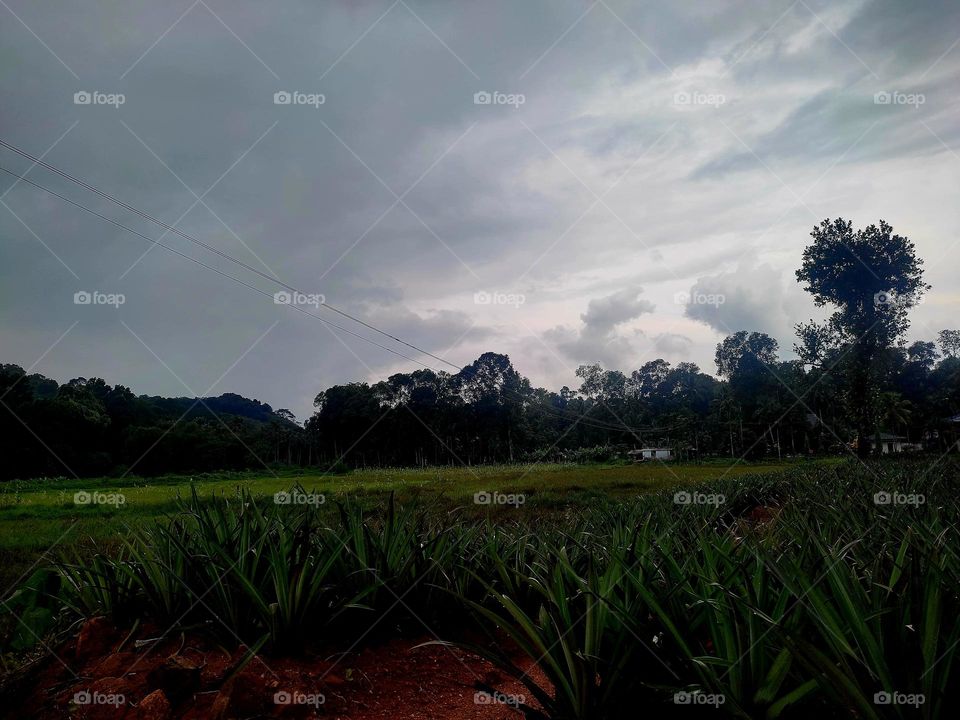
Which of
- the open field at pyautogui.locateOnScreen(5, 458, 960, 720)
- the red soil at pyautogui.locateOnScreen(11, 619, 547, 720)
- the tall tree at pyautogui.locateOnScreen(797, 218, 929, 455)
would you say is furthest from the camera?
the tall tree at pyautogui.locateOnScreen(797, 218, 929, 455)

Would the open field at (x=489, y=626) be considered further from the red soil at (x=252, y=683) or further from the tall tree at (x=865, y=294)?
the tall tree at (x=865, y=294)

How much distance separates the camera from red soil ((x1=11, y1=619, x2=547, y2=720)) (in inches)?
91.1

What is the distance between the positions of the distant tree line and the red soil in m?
30.4

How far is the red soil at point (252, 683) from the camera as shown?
2.31 m

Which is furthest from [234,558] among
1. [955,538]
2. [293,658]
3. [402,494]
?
[402,494]

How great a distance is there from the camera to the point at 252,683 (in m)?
2.38

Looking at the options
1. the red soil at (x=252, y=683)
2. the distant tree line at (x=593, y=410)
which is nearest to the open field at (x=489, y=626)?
the red soil at (x=252, y=683)

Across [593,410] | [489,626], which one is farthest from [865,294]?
[593,410]

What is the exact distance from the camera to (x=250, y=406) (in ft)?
358

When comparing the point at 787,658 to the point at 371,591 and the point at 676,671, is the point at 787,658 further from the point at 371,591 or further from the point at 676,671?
the point at 371,591

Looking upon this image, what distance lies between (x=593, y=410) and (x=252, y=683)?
83.8 metres

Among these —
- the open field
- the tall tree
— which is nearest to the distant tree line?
the tall tree

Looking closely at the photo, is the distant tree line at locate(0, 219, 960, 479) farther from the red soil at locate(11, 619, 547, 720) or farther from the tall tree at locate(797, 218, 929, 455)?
the red soil at locate(11, 619, 547, 720)

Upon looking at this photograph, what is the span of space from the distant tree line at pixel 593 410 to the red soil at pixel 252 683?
3042 centimetres
